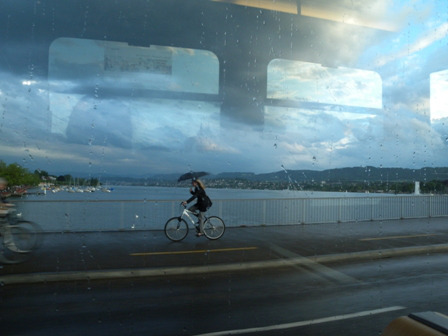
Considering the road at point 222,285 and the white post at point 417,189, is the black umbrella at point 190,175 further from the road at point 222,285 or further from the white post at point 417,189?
the white post at point 417,189

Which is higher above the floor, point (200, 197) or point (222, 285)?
point (200, 197)

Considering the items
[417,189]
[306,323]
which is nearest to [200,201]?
[306,323]

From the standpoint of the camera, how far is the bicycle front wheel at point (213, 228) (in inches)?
491

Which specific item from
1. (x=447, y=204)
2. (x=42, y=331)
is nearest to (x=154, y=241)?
(x=42, y=331)

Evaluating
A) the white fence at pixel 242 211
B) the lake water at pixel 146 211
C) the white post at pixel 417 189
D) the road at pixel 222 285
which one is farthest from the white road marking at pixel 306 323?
→ the white post at pixel 417 189

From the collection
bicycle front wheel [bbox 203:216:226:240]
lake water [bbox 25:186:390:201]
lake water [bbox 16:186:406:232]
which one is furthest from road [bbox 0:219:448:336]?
lake water [bbox 25:186:390:201]

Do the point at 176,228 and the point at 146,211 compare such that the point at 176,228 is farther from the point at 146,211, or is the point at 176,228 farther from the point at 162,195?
the point at 162,195

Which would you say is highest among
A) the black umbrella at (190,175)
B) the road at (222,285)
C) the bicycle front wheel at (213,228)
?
the black umbrella at (190,175)

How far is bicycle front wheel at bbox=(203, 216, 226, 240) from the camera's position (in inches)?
491

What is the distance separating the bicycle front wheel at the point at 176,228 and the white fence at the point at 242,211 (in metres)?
2.31

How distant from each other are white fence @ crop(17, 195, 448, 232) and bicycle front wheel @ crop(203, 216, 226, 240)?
2.61m

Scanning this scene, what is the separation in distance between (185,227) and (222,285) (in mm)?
5210

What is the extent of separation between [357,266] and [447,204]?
1313cm

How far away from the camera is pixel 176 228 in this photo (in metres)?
12.3
